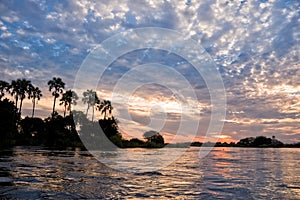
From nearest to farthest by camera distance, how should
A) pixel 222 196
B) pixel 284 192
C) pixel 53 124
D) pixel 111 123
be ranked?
pixel 222 196, pixel 284 192, pixel 53 124, pixel 111 123

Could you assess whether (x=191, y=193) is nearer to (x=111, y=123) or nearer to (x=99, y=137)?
(x=99, y=137)

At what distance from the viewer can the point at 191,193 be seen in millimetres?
11320

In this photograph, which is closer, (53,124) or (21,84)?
(53,124)

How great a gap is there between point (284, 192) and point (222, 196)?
11.3 ft

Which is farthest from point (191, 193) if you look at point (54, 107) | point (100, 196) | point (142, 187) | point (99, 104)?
point (99, 104)

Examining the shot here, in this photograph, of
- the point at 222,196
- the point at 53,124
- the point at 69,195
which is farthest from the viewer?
the point at 53,124

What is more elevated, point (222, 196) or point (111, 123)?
point (111, 123)

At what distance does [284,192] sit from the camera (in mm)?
12281

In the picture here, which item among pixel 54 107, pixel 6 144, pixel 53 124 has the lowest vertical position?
pixel 6 144

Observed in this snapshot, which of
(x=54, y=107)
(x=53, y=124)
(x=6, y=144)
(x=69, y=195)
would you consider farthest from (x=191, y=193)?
(x=54, y=107)

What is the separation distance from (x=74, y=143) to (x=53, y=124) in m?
8.93

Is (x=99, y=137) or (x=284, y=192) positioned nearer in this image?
(x=284, y=192)

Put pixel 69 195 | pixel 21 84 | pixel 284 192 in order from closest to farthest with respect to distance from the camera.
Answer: pixel 69 195 < pixel 284 192 < pixel 21 84

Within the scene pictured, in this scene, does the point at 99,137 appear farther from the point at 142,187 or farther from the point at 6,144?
the point at 142,187
